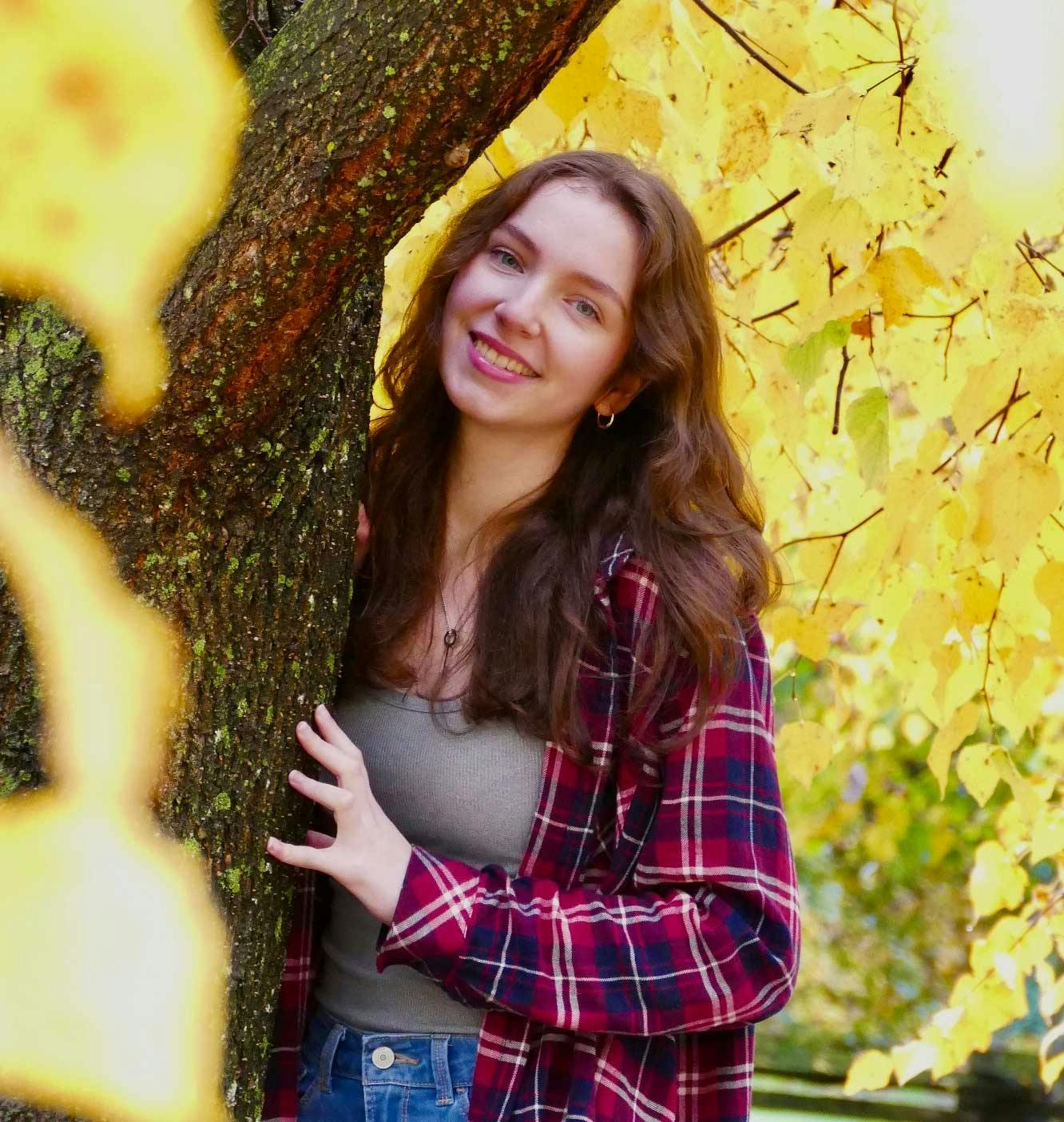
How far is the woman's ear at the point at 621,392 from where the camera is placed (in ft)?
5.95

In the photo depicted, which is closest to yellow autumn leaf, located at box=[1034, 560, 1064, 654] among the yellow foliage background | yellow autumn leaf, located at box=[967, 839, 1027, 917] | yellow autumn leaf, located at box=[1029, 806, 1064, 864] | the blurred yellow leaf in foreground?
the yellow foliage background

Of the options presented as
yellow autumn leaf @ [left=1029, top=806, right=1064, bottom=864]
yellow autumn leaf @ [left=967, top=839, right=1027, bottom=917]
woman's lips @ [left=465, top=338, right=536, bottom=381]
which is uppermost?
woman's lips @ [left=465, top=338, right=536, bottom=381]

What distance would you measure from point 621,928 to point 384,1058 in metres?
0.32

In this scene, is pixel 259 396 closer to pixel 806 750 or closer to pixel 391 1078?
pixel 391 1078

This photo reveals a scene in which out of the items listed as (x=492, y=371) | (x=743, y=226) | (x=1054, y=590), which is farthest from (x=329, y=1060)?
(x=743, y=226)

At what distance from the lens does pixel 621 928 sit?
4.79 feet

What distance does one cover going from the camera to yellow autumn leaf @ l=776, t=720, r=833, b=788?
7.21 ft

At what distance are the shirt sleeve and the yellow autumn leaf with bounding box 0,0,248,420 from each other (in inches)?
25.1

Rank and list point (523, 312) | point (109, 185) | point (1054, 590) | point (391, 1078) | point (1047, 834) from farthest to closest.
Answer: point (1047, 834) → point (1054, 590) → point (523, 312) → point (391, 1078) → point (109, 185)

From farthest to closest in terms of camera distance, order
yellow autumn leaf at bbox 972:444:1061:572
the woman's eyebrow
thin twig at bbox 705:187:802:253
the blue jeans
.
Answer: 1. thin twig at bbox 705:187:802:253
2. the woman's eyebrow
3. yellow autumn leaf at bbox 972:444:1061:572
4. the blue jeans

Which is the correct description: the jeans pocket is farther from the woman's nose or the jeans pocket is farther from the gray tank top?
the woman's nose

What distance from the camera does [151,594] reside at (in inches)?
48.9

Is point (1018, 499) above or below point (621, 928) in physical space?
above

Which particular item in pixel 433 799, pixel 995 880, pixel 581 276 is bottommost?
pixel 433 799
